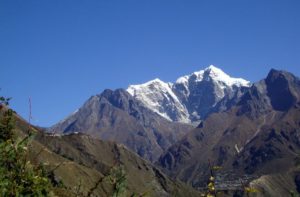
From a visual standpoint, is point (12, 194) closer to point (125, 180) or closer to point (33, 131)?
point (33, 131)

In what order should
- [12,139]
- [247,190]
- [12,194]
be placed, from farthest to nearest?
[12,139] < [12,194] < [247,190]

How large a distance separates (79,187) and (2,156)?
8.22 feet

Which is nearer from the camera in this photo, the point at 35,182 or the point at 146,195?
the point at 146,195

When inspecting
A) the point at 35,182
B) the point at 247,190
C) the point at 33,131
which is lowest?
the point at 247,190

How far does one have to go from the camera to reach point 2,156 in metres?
15.5

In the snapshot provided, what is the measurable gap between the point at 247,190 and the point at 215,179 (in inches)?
52.4

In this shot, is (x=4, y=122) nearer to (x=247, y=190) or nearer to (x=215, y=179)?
(x=215, y=179)

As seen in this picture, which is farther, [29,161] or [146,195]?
[29,161]

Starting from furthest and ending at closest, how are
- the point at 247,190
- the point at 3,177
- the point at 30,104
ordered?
1. the point at 3,177
2. the point at 30,104
3. the point at 247,190

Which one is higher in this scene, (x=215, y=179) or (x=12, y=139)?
(x=12, y=139)

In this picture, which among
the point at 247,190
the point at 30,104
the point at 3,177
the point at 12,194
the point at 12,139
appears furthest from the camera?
the point at 12,139

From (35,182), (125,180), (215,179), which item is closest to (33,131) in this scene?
(35,182)

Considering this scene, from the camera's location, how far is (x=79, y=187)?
16219 mm

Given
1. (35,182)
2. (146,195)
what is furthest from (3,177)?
(146,195)
